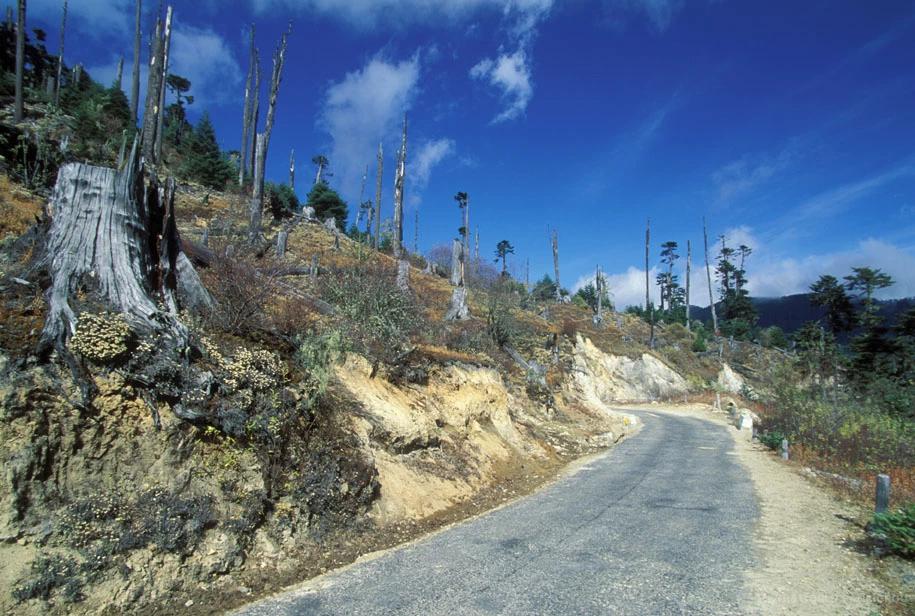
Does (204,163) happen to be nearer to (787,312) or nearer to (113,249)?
(113,249)

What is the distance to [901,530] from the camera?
6391 mm

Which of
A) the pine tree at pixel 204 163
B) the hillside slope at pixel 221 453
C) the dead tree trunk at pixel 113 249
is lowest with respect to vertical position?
the hillside slope at pixel 221 453

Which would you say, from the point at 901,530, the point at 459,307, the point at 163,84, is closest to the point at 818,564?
the point at 901,530

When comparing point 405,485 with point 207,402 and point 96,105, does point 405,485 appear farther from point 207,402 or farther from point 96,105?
point 96,105

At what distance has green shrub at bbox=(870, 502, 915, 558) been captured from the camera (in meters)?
6.30

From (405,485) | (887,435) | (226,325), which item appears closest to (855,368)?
(887,435)

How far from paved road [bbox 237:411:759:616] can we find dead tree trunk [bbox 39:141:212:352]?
3.86 meters

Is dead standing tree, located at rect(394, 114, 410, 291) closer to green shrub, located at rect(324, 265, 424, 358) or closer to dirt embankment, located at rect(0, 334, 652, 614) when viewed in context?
green shrub, located at rect(324, 265, 424, 358)

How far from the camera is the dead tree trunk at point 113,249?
20.5 ft

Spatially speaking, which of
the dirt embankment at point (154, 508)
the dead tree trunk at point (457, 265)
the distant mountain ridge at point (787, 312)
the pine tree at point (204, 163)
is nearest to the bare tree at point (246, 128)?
the pine tree at point (204, 163)

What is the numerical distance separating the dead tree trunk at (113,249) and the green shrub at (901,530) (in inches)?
383

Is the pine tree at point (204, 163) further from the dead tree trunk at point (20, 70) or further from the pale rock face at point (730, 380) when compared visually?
the pale rock face at point (730, 380)

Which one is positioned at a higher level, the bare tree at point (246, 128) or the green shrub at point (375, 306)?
the bare tree at point (246, 128)

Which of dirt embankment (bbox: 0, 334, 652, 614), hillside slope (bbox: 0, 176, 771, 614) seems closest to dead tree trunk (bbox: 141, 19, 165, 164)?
hillside slope (bbox: 0, 176, 771, 614)
